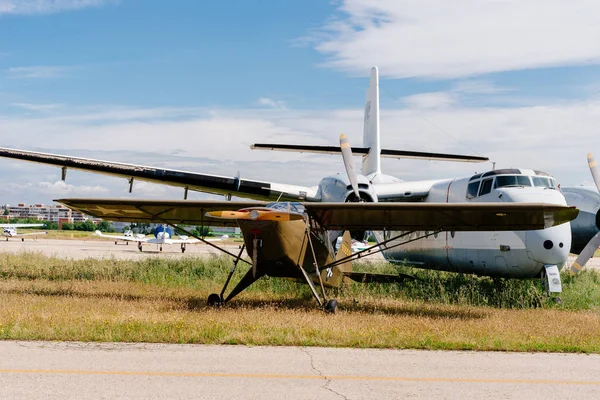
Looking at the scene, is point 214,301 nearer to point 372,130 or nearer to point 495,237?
point 495,237

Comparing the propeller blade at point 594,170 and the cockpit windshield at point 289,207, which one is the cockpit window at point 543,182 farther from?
the cockpit windshield at point 289,207

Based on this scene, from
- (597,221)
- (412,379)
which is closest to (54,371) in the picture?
(412,379)

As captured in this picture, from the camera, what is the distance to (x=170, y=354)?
827cm

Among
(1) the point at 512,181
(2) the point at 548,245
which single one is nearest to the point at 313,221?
(1) the point at 512,181

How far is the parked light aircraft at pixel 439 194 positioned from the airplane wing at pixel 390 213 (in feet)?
2.11

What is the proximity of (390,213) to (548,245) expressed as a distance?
424cm

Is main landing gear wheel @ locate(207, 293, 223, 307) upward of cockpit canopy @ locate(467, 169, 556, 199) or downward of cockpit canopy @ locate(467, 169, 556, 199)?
downward

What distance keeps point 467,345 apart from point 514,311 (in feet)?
16.9

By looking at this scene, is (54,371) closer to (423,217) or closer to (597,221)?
(423,217)

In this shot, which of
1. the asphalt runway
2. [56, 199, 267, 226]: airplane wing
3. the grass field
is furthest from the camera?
the asphalt runway

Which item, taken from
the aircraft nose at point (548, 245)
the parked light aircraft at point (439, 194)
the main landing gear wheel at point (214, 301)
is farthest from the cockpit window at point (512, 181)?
the main landing gear wheel at point (214, 301)

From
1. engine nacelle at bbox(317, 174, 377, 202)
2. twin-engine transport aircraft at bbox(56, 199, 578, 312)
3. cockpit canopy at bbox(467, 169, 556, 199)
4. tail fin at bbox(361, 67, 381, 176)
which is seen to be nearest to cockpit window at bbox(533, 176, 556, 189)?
cockpit canopy at bbox(467, 169, 556, 199)

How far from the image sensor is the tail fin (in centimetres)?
2417

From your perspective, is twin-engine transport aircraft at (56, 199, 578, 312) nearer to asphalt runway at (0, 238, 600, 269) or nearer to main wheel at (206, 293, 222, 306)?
main wheel at (206, 293, 222, 306)
